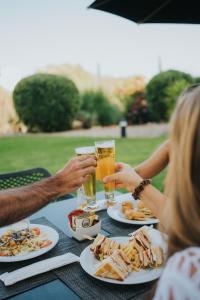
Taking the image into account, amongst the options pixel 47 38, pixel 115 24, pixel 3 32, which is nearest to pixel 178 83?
pixel 115 24

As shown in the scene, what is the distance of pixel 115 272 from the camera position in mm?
1312

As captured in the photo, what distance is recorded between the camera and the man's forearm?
147 centimetres

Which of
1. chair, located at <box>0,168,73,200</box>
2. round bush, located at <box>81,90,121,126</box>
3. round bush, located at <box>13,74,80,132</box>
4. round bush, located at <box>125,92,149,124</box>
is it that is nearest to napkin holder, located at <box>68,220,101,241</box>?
chair, located at <box>0,168,73,200</box>

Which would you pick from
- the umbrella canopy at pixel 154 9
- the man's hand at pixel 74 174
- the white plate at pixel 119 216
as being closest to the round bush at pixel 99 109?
the umbrella canopy at pixel 154 9

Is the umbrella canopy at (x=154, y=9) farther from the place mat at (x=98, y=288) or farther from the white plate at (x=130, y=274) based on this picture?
the place mat at (x=98, y=288)

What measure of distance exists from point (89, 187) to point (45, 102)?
13417 mm

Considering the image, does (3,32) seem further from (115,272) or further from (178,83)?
(115,272)

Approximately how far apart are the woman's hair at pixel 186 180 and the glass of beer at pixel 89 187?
90 cm

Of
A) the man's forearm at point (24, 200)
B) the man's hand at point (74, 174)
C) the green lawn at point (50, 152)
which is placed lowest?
the green lawn at point (50, 152)

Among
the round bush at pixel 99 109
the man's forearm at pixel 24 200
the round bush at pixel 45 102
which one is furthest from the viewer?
the round bush at pixel 99 109

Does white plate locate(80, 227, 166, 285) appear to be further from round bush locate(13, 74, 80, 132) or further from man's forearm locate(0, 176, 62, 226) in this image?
round bush locate(13, 74, 80, 132)

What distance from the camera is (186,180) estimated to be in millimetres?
881

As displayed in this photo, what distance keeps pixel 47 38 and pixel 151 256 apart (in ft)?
76.9

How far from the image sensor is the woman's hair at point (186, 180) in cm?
88
